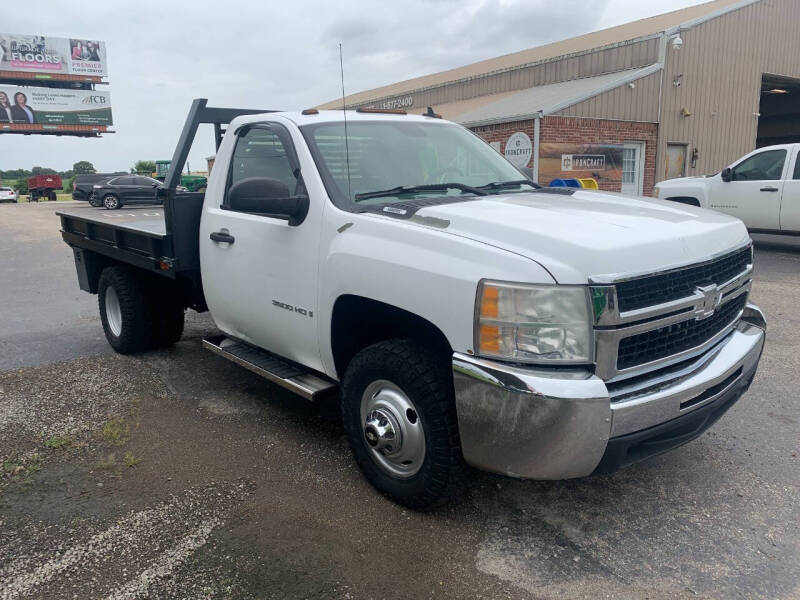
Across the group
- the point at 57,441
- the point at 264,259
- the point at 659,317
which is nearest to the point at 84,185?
the point at 57,441

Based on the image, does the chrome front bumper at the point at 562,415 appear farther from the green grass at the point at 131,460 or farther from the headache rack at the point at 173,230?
the headache rack at the point at 173,230

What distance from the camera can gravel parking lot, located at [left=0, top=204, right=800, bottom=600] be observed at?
2.69 metres

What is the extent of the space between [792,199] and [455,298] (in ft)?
34.8

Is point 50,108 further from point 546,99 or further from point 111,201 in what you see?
point 546,99

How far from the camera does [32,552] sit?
2.93 m

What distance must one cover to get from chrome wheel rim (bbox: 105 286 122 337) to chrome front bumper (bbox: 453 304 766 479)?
14.0ft

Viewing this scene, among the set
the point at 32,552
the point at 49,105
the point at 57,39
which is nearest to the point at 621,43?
the point at 32,552

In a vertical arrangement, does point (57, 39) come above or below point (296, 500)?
above

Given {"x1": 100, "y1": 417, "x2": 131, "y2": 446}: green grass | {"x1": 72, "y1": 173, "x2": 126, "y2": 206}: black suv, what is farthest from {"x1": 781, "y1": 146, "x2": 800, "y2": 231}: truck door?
{"x1": 72, "y1": 173, "x2": 126, "y2": 206}: black suv

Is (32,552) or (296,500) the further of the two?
(296,500)

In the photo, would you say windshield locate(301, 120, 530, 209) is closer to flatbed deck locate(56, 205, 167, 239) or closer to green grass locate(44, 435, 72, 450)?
flatbed deck locate(56, 205, 167, 239)

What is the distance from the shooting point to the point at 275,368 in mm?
3959

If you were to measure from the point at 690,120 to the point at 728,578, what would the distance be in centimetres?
1971

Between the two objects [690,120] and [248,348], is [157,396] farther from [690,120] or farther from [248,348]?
[690,120]
